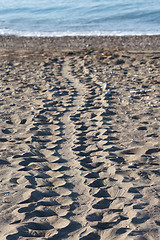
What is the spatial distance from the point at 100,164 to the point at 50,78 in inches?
186

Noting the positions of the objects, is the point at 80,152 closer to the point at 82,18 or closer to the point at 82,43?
the point at 82,43

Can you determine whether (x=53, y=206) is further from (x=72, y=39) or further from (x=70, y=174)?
(x=72, y=39)

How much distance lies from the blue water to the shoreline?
221cm

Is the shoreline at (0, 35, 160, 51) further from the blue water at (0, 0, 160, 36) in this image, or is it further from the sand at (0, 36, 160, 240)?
the sand at (0, 36, 160, 240)

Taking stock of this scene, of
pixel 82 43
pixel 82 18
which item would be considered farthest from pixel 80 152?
pixel 82 18

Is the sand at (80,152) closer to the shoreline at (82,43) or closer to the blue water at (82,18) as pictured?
the shoreline at (82,43)

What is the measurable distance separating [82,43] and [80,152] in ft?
33.7

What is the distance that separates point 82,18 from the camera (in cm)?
2219

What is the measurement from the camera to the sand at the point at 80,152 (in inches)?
113

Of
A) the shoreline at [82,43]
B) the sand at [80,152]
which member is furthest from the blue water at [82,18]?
the sand at [80,152]

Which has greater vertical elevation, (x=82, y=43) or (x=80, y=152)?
(x=82, y=43)

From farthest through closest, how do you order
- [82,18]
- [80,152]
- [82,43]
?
[82,18] < [82,43] < [80,152]

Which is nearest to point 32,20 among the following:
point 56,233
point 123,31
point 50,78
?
point 123,31

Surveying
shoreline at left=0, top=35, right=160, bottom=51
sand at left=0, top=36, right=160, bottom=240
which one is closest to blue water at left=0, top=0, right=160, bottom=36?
shoreline at left=0, top=35, right=160, bottom=51
